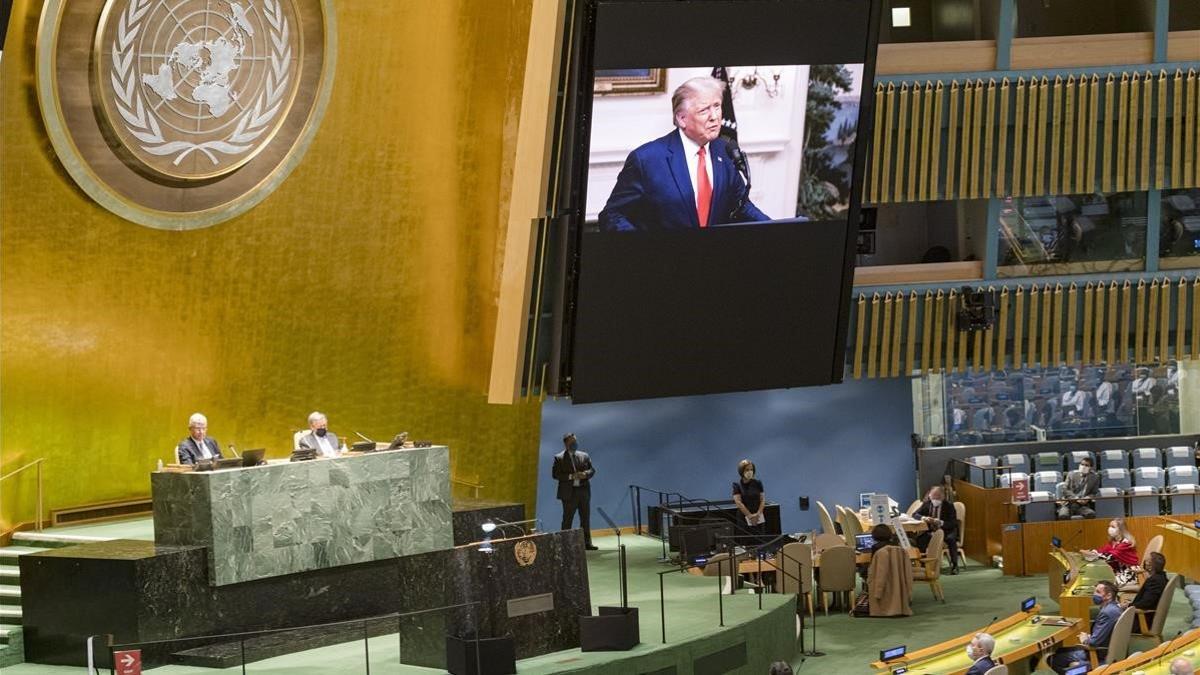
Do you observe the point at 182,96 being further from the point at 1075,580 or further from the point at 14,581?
the point at 1075,580

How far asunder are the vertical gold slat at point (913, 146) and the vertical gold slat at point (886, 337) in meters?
1.09

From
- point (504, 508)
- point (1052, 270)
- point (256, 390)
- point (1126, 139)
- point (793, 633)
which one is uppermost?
point (1126, 139)

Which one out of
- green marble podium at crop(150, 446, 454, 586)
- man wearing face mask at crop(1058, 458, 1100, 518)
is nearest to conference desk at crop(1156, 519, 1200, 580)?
man wearing face mask at crop(1058, 458, 1100, 518)

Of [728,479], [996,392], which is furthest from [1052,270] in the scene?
[728,479]

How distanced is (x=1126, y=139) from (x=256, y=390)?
905cm

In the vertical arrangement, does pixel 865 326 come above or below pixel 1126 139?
below

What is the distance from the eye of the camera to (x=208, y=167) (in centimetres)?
1364

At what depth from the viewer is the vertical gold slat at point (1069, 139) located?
16750mm

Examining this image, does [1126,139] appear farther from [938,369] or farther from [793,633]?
[793,633]

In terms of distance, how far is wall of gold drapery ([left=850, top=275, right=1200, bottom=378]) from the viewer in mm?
17406

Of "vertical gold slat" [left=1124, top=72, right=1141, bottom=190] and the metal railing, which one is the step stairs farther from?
"vertical gold slat" [left=1124, top=72, right=1141, bottom=190]

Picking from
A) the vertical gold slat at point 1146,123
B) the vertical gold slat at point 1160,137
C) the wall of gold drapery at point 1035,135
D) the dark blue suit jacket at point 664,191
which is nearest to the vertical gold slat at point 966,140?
the wall of gold drapery at point 1035,135

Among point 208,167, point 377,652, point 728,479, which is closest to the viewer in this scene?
point 377,652

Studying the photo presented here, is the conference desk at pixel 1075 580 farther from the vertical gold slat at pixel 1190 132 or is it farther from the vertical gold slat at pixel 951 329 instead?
the vertical gold slat at pixel 1190 132
